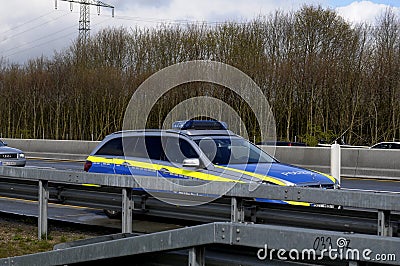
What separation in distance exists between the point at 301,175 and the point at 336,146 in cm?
765

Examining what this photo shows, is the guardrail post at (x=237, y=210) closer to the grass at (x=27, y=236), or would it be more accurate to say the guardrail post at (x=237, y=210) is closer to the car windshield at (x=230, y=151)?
the grass at (x=27, y=236)

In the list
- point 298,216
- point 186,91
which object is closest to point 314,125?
point 186,91

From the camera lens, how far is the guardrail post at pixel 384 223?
24.7 ft

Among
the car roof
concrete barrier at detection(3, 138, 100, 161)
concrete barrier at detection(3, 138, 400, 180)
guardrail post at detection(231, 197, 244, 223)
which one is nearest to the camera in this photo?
guardrail post at detection(231, 197, 244, 223)

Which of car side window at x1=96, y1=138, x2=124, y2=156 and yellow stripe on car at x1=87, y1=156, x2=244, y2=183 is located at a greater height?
car side window at x1=96, y1=138, x2=124, y2=156

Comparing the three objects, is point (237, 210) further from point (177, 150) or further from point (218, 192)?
point (177, 150)

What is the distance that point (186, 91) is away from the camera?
3397 cm

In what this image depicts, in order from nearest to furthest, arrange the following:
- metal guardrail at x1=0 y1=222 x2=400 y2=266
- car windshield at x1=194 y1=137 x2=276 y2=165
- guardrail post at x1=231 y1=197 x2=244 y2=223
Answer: metal guardrail at x1=0 y1=222 x2=400 y2=266 → guardrail post at x1=231 y1=197 x2=244 y2=223 → car windshield at x1=194 y1=137 x2=276 y2=165

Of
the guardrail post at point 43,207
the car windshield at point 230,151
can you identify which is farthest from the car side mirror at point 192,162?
the guardrail post at point 43,207

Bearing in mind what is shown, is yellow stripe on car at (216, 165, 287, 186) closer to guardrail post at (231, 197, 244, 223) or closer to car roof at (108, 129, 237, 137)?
car roof at (108, 129, 237, 137)

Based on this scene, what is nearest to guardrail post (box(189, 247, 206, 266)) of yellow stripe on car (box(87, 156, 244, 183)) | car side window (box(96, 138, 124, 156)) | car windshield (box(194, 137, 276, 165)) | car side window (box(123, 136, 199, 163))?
yellow stripe on car (box(87, 156, 244, 183))

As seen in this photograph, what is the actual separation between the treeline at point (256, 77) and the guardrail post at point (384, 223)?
26.6 metres

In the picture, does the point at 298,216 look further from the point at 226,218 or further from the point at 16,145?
the point at 16,145

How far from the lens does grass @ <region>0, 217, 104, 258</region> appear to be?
9.39 m
